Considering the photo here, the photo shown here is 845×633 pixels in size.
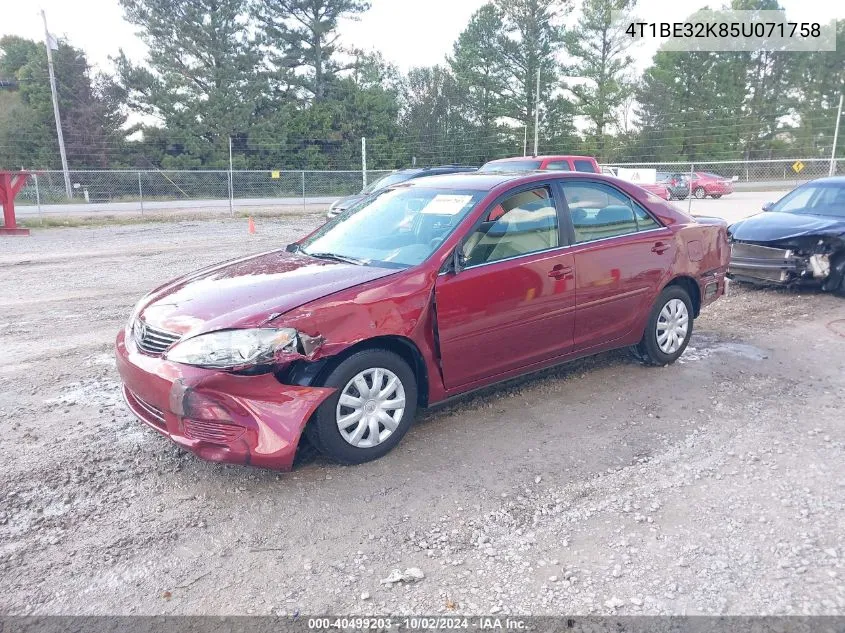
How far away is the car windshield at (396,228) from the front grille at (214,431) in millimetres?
1381

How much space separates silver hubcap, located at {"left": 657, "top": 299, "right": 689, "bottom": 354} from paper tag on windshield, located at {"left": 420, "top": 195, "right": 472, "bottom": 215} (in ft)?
6.73

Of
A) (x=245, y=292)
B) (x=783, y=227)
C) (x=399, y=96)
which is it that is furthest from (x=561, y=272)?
(x=399, y=96)

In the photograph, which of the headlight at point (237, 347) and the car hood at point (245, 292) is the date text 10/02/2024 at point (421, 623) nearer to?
the headlight at point (237, 347)

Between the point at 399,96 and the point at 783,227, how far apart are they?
44002 millimetres

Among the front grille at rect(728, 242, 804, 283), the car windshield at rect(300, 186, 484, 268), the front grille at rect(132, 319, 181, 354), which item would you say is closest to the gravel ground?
the front grille at rect(132, 319, 181, 354)

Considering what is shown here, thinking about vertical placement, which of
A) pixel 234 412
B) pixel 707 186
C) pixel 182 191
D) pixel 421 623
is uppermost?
pixel 182 191

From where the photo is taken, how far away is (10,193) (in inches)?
606

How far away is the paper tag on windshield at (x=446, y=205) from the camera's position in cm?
436

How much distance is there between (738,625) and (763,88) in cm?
5273

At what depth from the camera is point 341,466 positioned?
3748 mm

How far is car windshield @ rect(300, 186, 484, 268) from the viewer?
4.20 m

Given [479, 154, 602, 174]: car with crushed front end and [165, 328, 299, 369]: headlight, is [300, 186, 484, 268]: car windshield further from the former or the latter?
[479, 154, 602, 174]: car with crushed front end


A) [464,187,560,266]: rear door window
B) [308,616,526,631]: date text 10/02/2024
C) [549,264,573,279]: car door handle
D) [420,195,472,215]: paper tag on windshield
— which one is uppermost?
[420,195,472,215]: paper tag on windshield

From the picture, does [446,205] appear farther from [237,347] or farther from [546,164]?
[546,164]
